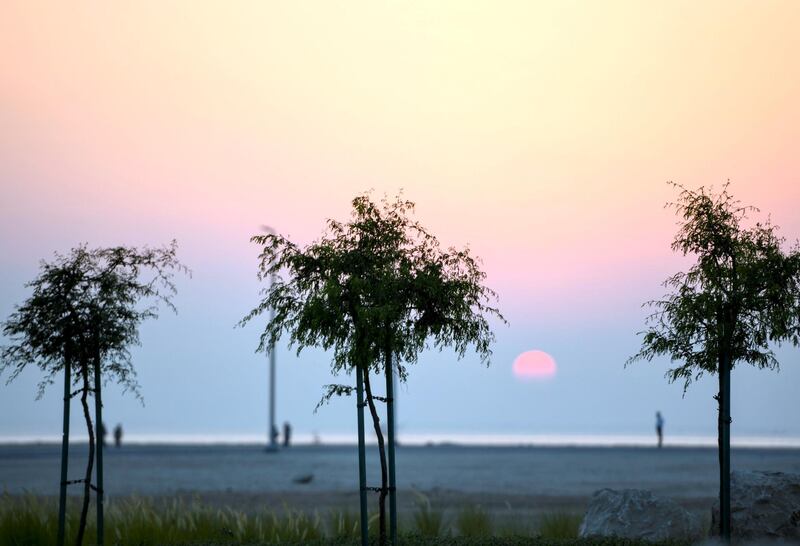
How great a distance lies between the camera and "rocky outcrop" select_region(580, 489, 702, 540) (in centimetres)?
1981

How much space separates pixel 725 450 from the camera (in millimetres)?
18266

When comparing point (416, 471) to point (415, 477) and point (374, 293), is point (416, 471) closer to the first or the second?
point (415, 477)

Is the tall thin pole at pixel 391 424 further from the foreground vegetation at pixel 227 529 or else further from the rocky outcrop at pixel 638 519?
the rocky outcrop at pixel 638 519

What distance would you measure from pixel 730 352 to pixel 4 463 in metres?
46.2

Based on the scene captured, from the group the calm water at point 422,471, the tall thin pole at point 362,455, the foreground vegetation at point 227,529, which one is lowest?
the calm water at point 422,471

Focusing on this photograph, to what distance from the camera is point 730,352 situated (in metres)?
18.9

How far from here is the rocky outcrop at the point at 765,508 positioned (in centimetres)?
1892

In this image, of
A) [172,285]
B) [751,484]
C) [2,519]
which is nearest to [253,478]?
[2,519]

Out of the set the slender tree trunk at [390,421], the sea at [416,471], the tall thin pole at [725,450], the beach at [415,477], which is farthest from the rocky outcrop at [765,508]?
the sea at [416,471]

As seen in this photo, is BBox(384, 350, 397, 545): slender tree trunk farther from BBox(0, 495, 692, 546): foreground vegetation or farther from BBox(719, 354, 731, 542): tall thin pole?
BBox(719, 354, 731, 542): tall thin pole

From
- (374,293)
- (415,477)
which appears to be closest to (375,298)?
(374,293)

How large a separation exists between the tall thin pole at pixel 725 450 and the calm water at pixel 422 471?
58.9 feet

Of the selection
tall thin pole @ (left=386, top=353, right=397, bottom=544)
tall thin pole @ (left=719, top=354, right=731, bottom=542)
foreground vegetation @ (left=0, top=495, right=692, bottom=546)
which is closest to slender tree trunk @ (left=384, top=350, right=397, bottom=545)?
tall thin pole @ (left=386, top=353, right=397, bottom=544)

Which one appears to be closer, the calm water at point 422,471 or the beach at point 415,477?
the beach at point 415,477
